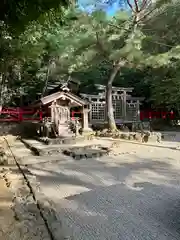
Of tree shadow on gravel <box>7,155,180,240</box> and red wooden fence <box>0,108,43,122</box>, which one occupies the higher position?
red wooden fence <box>0,108,43,122</box>

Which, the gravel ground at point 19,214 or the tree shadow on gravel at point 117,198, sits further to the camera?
the tree shadow on gravel at point 117,198

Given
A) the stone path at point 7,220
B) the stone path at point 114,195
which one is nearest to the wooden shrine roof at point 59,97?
the stone path at point 114,195

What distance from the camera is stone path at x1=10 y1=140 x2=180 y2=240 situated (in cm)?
347

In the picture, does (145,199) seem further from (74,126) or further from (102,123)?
(102,123)

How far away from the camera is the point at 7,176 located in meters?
5.78

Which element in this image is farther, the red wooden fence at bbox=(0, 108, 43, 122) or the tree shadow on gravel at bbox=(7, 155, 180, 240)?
the red wooden fence at bbox=(0, 108, 43, 122)

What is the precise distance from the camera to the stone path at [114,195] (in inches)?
137

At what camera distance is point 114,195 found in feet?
16.1

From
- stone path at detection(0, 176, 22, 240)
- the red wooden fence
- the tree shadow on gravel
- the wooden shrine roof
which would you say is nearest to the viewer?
stone path at detection(0, 176, 22, 240)

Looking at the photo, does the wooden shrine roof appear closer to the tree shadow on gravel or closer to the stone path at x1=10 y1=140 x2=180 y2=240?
the stone path at x1=10 y1=140 x2=180 y2=240

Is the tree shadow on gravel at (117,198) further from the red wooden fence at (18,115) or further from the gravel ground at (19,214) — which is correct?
the red wooden fence at (18,115)

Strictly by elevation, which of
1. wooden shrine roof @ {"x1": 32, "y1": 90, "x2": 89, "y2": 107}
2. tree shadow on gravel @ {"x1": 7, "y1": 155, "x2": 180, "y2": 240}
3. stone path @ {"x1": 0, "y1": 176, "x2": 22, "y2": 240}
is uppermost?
wooden shrine roof @ {"x1": 32, "y1": 90, "x2": 89, "y2": 107}

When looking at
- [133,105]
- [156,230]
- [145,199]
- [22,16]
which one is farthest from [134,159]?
[133,105]

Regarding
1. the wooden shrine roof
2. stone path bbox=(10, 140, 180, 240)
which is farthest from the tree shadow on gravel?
the wooden shrine roof
